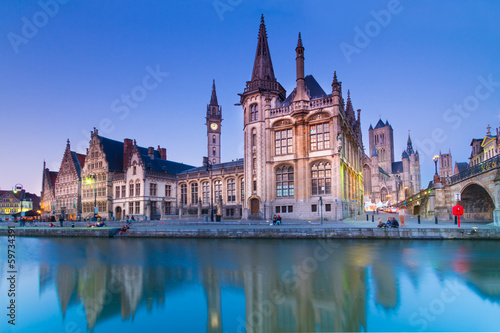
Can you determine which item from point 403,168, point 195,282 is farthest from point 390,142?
point 195,282

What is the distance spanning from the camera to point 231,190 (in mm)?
47031

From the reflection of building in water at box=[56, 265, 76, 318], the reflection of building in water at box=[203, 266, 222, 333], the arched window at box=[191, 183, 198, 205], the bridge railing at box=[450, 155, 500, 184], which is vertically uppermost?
the bridge railing at box=[450, 155, 500, 184]

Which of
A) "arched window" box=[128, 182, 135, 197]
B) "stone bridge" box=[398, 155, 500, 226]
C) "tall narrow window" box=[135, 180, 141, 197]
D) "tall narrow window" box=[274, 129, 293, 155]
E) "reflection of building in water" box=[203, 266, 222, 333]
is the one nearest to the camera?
"reflection of building in water" box=[203, 266, 222, 333]

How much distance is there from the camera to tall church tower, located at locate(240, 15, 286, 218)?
37097 millimetres

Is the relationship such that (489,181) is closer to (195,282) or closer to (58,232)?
(195,282)

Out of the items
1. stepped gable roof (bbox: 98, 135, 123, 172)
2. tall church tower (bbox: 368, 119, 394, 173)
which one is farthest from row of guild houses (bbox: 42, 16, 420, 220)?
tall church tower (bbox: 368, 119, 394, 173)

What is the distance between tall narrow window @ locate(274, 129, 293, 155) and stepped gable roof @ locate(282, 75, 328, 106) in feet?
12.8

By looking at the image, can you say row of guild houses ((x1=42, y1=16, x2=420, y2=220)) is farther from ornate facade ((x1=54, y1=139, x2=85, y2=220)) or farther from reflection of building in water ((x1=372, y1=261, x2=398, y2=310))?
reflection of building in water ((x1=372, y1=261, x2=398, y2=310))

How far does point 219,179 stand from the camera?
48.5 meters

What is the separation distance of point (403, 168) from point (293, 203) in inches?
4557

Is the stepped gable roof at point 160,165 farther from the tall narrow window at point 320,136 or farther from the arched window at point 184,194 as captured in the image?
the tall narrow window at point 320,136

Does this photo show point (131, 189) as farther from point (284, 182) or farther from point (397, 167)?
point (397, 167)

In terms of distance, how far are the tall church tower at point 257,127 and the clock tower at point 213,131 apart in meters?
35.7

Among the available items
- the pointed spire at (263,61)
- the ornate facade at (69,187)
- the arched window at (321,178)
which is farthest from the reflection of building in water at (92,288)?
the ornate facade at (69,187)
